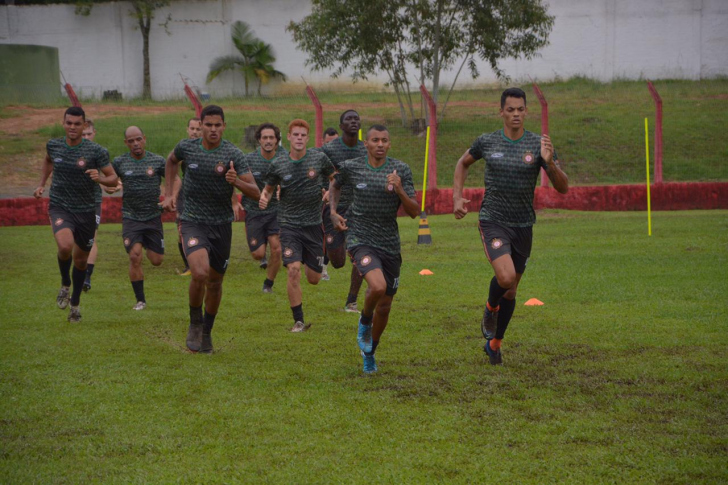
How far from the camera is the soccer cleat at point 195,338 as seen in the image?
7.96m

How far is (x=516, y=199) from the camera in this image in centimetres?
729

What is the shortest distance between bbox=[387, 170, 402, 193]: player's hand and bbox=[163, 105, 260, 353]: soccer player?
57.7 inches

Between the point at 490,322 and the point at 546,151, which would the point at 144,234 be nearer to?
the point at 490,322

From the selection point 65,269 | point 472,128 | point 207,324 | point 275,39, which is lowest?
point 207,324

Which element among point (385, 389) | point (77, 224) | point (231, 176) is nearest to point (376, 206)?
point (231, 176)

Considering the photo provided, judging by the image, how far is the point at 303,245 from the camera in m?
9.32

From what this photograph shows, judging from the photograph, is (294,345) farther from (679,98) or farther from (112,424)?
(679,98)

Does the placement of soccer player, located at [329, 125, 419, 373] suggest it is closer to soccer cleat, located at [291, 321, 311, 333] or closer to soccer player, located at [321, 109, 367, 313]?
soccer cleat, located at [291, 321, 311, 333]

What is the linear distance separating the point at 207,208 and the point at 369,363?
2202 millimetres

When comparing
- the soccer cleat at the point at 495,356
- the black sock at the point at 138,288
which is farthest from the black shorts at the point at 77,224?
the soccer cleat at the point at 495,356

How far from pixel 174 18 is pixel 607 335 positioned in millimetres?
34661

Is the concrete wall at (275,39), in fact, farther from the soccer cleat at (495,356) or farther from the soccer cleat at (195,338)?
the soccer cleat at (495,356)

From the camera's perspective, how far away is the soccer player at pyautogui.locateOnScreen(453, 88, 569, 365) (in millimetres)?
7207

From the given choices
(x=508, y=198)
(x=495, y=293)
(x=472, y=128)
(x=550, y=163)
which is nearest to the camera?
(x=550, y=163)
